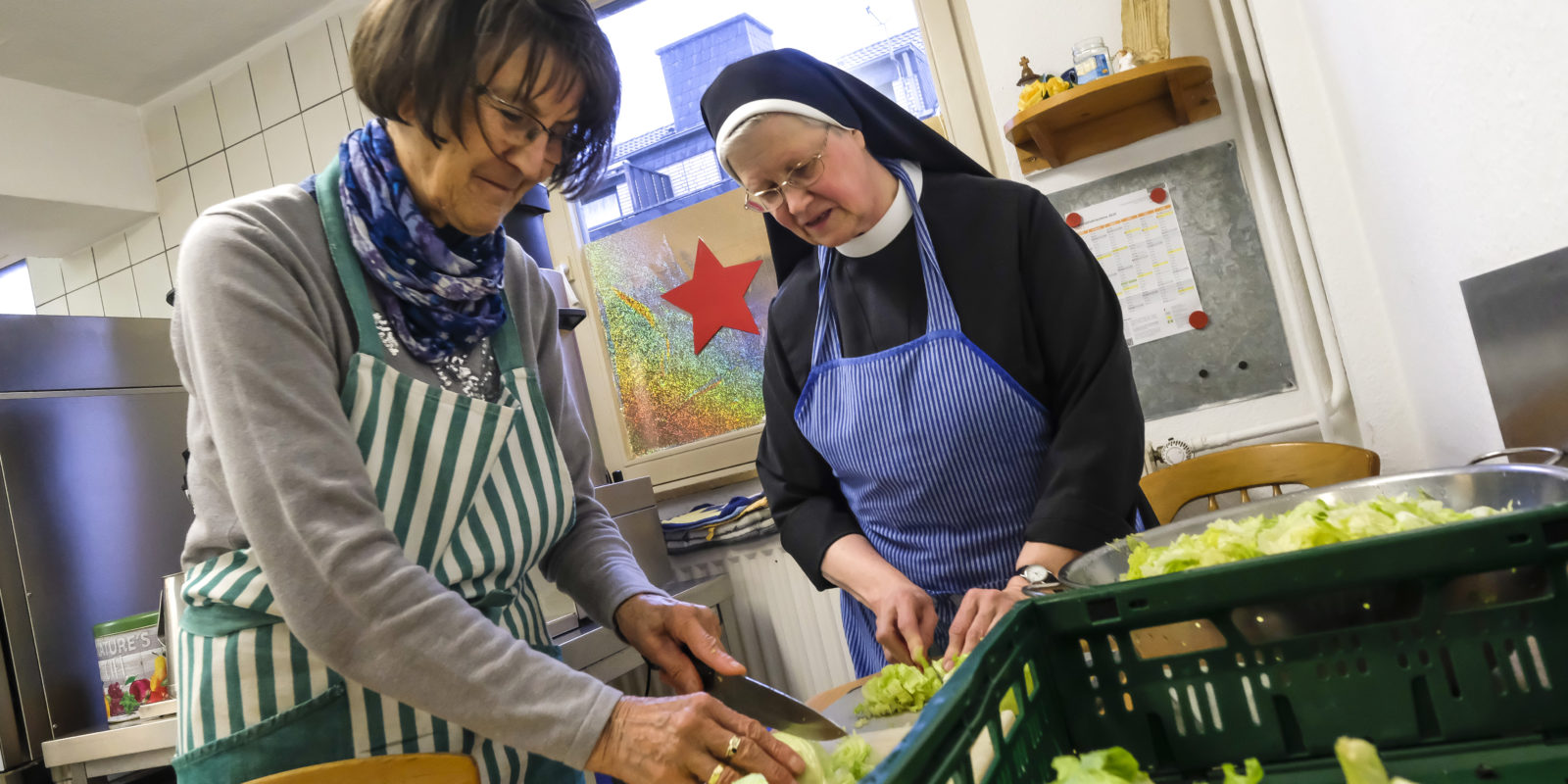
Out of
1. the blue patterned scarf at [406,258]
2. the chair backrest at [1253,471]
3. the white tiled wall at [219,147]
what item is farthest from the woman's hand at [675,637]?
the white tiled wall at [219,147]

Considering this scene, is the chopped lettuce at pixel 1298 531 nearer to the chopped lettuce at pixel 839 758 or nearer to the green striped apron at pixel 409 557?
the chopped lettuce at pixel 839 758

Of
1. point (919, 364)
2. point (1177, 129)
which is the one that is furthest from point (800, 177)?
point (1177, 129)

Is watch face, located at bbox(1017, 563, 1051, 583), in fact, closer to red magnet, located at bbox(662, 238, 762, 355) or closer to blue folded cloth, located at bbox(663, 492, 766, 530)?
blue folded cloth, located at bbox(663, 492, 766, 530)

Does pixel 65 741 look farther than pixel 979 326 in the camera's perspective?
Yes

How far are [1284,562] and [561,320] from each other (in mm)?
2043

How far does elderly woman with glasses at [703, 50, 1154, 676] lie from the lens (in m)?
1.33

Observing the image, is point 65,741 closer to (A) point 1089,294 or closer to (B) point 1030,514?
(B) point 1030,514

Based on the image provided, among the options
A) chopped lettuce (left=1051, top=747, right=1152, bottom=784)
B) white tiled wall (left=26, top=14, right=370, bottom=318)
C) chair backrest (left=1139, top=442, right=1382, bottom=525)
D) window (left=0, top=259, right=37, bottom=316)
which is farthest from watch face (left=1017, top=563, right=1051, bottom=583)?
window (left=0, top=259, right=37, bottom=316)

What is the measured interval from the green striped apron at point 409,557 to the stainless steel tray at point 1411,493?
1.94 feet

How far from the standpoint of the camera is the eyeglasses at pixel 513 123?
1029 mm

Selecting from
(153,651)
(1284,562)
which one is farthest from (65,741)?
(1284,562)

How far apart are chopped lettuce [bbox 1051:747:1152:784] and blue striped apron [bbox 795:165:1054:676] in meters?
0.79

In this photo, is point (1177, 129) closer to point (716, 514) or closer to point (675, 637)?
point (716, 514)

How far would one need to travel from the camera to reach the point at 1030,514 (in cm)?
136
